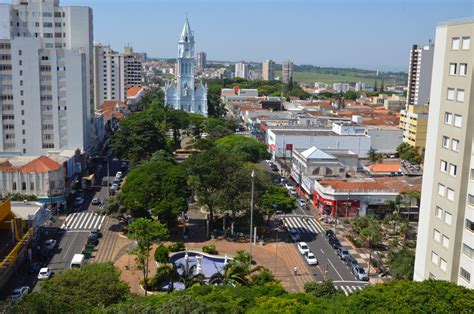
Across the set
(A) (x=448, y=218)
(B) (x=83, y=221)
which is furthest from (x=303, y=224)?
(A) (x=448, y=218)

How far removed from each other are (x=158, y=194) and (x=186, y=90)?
209 ft

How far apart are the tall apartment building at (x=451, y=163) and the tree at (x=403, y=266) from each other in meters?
8.20

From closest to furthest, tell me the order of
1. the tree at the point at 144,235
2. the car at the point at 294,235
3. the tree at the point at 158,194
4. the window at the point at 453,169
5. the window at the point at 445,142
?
the window at the point at 453,169
the window at the point at 445,142
the tree at the point at 144,235
the tree at the point at 158,194
the car at the point at 294,235

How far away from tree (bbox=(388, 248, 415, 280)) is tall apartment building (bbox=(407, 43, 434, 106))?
81236mm

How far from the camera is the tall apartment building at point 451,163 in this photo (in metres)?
21.7

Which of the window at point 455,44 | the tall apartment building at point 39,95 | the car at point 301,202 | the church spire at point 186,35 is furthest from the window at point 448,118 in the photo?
the church spire at point 186,35

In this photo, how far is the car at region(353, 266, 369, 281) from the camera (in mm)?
35094

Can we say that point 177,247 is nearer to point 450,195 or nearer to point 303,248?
point 303,248

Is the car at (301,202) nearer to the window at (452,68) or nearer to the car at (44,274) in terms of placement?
the car at (44,274)

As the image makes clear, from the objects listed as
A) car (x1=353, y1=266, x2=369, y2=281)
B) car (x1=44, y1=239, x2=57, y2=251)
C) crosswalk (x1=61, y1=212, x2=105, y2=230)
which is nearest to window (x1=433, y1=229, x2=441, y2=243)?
car (x1=353, y1=266, x2=369, y2=281)

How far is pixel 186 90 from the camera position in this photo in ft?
339

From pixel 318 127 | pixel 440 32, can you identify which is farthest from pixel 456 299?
pixel 318 127

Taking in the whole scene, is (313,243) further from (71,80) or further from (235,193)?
(71,80)

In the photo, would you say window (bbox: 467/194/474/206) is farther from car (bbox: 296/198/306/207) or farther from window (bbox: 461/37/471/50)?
car (bbox: 296/198/306/207)
